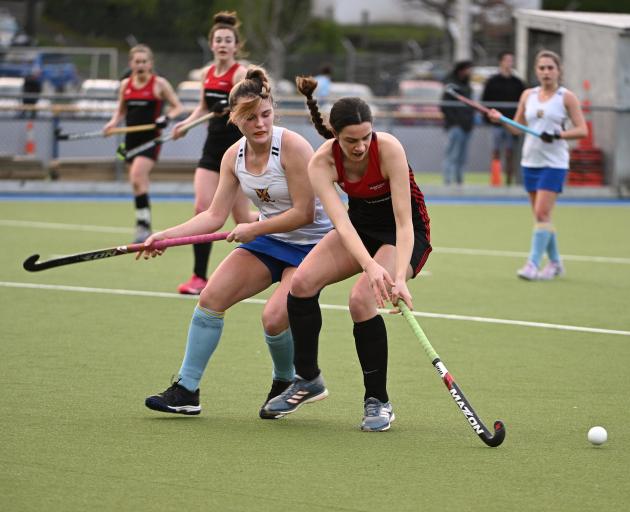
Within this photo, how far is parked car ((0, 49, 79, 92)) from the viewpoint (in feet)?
115

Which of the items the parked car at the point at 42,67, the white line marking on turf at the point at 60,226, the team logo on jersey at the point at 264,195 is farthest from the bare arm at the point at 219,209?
the parked car at the point at 42,67

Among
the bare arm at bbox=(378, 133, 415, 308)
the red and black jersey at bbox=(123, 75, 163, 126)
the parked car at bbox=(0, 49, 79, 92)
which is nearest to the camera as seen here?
the bare arm at bbox=(378, 133, 415, 308)

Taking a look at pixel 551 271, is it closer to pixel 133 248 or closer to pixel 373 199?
pixel 373 199

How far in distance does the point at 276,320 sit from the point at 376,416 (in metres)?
0.70

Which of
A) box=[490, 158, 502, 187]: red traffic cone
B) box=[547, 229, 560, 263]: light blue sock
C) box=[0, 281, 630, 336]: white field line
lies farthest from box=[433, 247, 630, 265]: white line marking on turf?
box=[490, 158, 502, 187]: red traffic cone

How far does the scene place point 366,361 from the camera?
19.6ft

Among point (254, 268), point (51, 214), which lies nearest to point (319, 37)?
point (51, 214)

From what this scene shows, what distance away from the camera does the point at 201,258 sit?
32.7ft

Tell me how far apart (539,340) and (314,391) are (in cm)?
257

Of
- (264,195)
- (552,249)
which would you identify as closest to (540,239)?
(552,249)

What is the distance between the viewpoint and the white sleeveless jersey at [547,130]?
11.1m

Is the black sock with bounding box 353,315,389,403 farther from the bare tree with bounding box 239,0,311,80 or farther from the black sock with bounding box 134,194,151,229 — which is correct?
the bare tree with bounding box 239,0,311,80

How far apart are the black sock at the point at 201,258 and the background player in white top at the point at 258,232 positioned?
3.53 metres

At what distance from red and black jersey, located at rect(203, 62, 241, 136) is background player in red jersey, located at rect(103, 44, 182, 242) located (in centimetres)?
182
